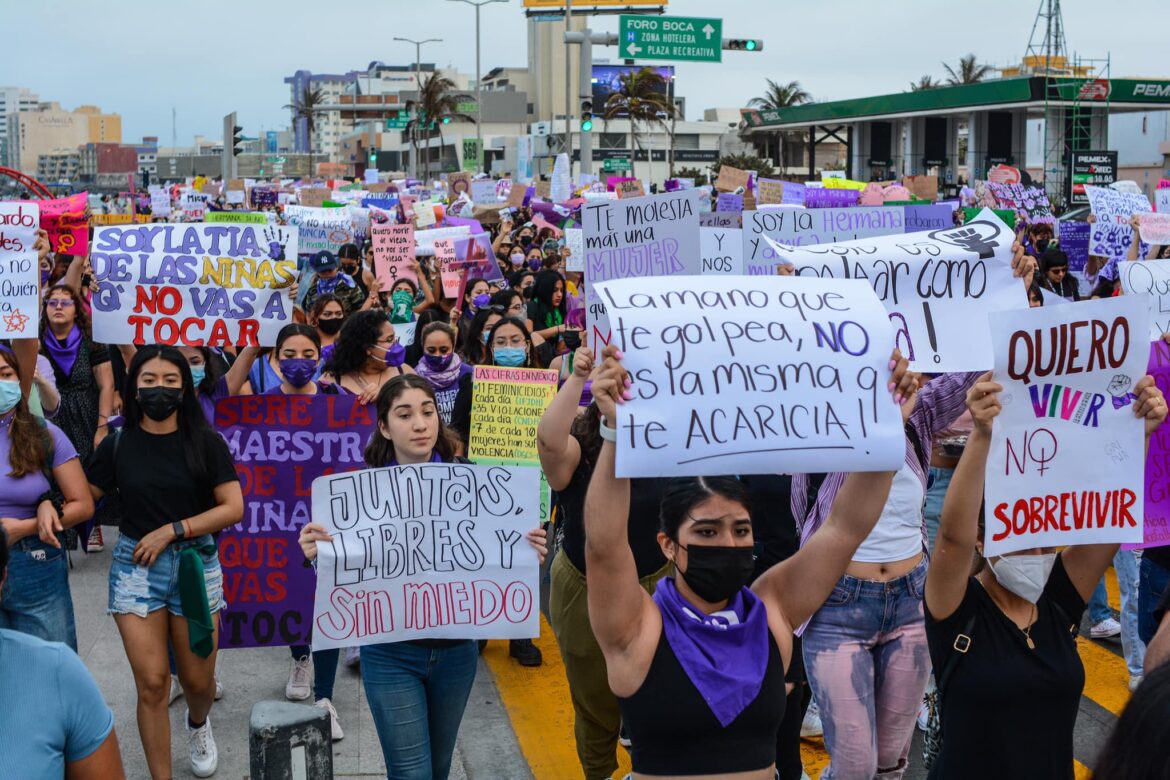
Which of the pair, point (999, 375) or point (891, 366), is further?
point (999, 375)

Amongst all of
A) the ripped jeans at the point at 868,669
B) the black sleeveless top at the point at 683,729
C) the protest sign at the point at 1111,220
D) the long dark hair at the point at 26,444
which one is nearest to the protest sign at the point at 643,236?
the ripped jeans at the point at 868,669

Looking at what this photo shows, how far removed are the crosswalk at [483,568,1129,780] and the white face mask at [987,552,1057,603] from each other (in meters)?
1.97

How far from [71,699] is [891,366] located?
201 centimetres

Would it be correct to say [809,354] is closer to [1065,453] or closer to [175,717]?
[1065,453]

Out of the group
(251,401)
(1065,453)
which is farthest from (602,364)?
(251,401)

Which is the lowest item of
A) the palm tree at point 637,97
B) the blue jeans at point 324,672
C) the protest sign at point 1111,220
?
the blue jeans at point 324,672

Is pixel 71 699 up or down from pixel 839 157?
down

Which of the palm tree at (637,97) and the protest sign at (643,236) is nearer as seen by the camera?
the protest sign at (643,236)

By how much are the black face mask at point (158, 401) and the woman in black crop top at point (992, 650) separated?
3.06 metres

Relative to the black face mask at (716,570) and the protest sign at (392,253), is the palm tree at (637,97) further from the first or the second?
the black face mask at (716,570)

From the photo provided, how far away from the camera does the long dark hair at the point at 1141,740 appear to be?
158cm

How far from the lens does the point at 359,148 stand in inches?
5620

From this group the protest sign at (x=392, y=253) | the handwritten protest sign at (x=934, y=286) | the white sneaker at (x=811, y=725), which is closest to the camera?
the handwritten protest sign at (x=934, y=286)

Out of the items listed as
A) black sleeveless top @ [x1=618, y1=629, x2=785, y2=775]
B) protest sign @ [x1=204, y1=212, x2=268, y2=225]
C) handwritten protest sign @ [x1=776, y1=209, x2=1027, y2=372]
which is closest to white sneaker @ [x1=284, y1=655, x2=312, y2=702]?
handwritten protest sign @ [x1=776, y1=209, x2=1027, y2=372]
